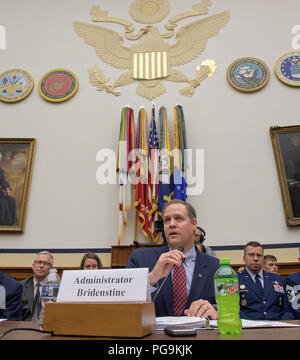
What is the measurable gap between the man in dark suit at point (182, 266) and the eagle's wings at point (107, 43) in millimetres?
5657

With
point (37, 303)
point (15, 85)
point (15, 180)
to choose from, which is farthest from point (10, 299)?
point (15, 85)

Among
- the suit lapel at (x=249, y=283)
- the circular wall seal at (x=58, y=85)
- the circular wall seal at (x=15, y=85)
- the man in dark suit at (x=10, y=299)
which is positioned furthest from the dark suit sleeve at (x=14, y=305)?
the circular wall seal at (x=15, y=85)

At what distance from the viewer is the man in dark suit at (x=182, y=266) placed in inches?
83.0

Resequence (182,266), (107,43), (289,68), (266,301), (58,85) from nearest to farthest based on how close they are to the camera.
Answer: (182,266) < (266,301) < (289,68) < (58,85) < (107,43)

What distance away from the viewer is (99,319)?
1155 millimetres

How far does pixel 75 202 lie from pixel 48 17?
4.34 metres

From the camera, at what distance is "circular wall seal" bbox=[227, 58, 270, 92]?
694 cm

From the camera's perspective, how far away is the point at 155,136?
22.0 feet

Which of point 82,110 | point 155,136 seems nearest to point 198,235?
point 155,136

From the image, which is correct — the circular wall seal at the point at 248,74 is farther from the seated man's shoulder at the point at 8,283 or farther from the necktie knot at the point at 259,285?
the seated man's shoulder at the point at 8,283

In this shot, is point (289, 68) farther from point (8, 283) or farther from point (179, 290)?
point (8, 283)

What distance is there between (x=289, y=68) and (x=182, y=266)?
19.6 ft

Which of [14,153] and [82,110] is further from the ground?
[82,110]
